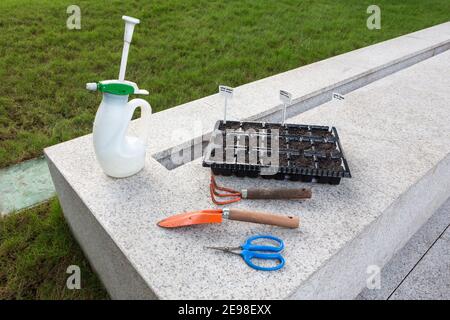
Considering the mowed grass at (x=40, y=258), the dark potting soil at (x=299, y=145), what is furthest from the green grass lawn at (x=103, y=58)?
the dark potting soil at (x=299, y=145)

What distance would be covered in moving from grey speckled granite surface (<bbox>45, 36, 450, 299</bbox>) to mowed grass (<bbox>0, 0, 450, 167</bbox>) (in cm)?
146

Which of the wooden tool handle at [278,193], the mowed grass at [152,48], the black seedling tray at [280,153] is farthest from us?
the mowed grass at [152,48]

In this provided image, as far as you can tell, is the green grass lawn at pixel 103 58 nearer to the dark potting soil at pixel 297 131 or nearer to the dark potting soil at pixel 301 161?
the dark potting soil at pixel 301 161

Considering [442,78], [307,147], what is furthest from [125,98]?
[442,78]

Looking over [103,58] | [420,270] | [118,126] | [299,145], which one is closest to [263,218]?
[299,145]

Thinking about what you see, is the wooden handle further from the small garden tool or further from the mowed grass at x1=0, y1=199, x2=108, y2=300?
the mowed grass at x1=0, y1=199, x2=108, y2=300

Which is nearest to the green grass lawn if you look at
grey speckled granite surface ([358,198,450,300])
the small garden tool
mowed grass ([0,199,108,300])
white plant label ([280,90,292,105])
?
mowed grass ([0,199,108,300])

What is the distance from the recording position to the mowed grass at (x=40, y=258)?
1988 mm

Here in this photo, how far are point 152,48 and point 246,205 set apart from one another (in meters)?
3.68

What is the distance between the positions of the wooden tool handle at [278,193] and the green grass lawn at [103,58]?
1.05 meters

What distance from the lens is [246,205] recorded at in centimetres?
172

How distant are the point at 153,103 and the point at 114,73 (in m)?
0.87

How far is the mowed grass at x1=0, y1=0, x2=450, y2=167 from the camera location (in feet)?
11.3
